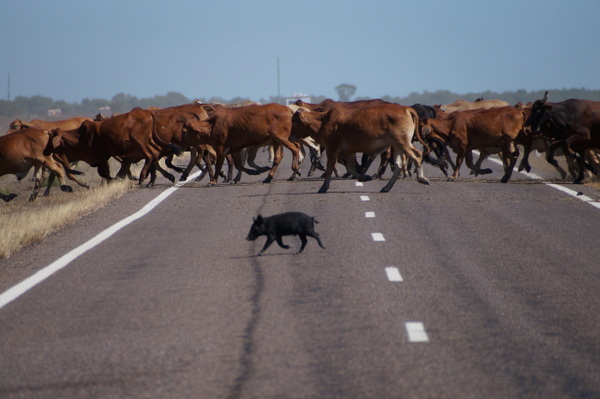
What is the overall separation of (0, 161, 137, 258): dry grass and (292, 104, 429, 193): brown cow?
4.25 m

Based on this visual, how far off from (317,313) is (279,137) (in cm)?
1452

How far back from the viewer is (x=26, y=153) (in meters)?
22.2

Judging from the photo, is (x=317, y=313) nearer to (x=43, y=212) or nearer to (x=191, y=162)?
(x=43, y=212)

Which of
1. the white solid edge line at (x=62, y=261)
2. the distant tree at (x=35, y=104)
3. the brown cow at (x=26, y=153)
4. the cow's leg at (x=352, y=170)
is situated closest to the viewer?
the white solid edge line at (x=62, y=261)

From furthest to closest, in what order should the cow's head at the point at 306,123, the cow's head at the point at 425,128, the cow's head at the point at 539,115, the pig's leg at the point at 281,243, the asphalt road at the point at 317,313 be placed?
the cow's head at the point at 425,128 < the cow's head at the point at 539,115 < the cow's head at the point at 306,123 < the pig's leg at the point at 281,243 < the asphalt road at the point at 317,313

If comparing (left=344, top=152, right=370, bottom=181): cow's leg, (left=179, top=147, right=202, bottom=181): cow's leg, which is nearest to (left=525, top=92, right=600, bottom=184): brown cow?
(left=344, top=152, right=370, bottom=181): cow's leg

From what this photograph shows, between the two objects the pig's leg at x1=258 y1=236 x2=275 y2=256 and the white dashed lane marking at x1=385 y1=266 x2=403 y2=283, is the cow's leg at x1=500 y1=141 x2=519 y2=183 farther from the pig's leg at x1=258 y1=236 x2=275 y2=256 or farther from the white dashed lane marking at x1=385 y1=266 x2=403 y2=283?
the white dashed lane marking at x1=385 y1=266 x2=403 y2=283

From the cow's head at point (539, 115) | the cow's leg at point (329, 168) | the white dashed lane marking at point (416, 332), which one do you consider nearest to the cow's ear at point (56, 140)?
the cow's leg at point (329, 168)

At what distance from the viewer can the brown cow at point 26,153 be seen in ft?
72.3

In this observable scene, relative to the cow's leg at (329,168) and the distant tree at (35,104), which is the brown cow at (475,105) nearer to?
the cow's leg at (329,168)

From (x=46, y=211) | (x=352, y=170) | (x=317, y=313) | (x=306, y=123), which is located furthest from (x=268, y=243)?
(x=306, y=123)

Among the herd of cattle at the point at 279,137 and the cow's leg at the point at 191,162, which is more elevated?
the herd of cattle at the point at 279,137

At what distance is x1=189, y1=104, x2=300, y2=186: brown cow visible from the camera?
22.9 metres

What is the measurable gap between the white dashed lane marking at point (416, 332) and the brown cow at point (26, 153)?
1499 centimetres
